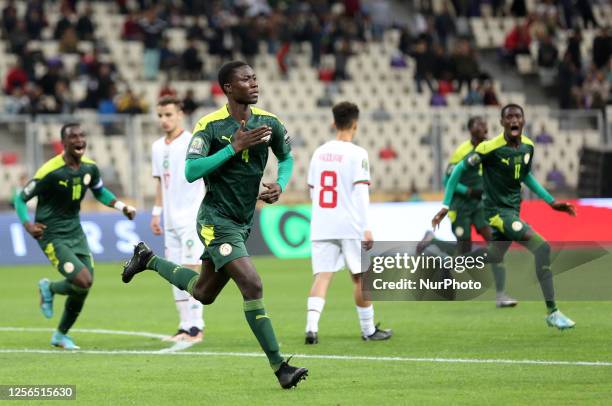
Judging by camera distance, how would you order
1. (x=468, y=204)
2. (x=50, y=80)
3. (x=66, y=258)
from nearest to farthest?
1. (x=66, y=258)
2. (x=468, y=204)
3. (x=50, y=80)

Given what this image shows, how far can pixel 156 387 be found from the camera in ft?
32.5

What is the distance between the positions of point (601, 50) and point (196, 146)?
88.0 ft

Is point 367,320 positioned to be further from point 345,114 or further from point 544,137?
point 544,137

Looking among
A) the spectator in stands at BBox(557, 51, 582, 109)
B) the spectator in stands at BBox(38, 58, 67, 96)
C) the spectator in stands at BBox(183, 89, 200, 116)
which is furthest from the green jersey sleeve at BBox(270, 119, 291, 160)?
the spectator in stands at BBox(557, 51, 582, 109)

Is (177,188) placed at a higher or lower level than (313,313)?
higher

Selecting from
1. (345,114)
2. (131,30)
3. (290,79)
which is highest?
(131,30)

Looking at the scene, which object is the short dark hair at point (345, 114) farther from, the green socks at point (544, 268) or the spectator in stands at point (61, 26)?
the spectator in stands at point (61, 26)

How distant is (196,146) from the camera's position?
969cm

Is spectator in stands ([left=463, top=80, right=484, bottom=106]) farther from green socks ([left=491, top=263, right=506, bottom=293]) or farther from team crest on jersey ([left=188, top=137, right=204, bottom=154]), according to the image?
team crest on jersey ([left=188, top=137, right=204, bottom=154])

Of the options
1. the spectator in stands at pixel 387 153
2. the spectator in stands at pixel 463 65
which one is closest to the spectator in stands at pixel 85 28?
the spectator in stands at pixel 387 153

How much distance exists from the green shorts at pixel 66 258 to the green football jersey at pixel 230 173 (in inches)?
128

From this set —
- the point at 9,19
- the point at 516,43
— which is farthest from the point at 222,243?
the point at 516,43

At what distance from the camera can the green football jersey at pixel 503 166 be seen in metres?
14.3

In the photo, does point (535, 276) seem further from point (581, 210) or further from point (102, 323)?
point (581, 210)
